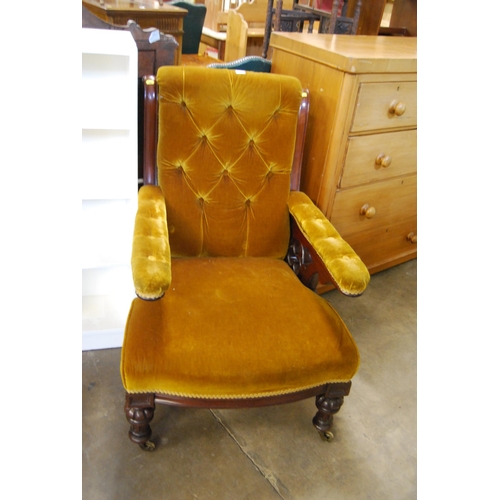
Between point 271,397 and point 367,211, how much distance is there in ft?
3.41

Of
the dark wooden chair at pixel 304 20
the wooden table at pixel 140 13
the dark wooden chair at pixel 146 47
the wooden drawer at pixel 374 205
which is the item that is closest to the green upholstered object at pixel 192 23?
the wooden table at pixel 140 13

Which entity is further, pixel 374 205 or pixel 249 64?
pixel 374 205

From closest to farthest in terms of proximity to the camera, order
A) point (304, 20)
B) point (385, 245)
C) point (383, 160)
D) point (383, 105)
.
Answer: point (383, 105) < point (383, 160) < point (385, 245) < point (304, 20)

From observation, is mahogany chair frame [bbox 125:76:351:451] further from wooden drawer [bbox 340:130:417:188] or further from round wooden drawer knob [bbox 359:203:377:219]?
round wooden drawer knob [bbox 359:203:377:219]

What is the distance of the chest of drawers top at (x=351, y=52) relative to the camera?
63.3 inches

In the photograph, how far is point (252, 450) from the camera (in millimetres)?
→ 1475

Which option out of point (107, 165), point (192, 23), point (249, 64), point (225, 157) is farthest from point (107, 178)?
point (192, 23)

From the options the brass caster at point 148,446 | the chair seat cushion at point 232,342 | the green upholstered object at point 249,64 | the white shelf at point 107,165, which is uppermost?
the green upholstered object at point 249,64

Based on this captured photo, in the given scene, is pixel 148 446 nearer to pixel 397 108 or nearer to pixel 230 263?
pixel 230 263

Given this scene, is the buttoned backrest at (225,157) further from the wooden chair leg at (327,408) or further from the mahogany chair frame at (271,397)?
the wooden chair leg at (327,408)

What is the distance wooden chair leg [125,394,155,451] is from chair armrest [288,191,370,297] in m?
0.59
